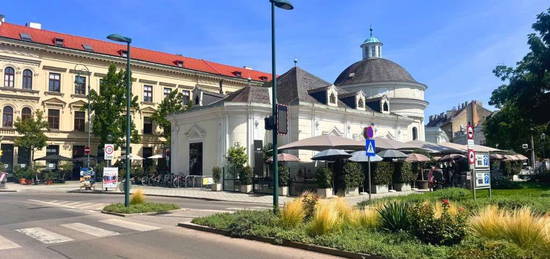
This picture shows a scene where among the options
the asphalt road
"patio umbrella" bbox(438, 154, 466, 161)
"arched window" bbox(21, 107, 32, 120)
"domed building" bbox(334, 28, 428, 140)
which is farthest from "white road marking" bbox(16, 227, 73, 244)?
"domed building" bbox(334, 28, 428, 140)

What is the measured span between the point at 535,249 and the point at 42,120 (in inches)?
1908

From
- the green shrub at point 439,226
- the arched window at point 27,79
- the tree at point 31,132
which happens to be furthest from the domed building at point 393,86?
the green shrub at point 439,226

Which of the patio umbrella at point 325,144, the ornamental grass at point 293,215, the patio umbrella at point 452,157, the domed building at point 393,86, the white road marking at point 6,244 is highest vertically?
the domed building at point 393,86

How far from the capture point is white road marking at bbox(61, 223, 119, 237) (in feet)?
37.9

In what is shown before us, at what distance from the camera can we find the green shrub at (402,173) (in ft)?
92.8

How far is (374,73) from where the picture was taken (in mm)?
51125

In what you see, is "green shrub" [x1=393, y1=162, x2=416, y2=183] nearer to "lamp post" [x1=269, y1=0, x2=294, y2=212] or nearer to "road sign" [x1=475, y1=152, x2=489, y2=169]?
"road sign" [x1=475, y1=152, x2=489, y2=169]

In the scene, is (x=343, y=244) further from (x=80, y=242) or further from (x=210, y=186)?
(x=210, y=186)

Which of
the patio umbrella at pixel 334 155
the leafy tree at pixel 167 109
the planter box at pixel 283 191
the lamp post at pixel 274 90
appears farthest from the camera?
the leafy tree at pixel 167 109

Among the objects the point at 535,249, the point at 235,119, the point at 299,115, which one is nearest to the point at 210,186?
the point at 235,119

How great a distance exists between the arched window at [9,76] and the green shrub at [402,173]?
39.9m

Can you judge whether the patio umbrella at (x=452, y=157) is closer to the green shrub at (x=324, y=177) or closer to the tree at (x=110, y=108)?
the green shrub at (x=324, y=177)

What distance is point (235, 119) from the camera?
106 feet

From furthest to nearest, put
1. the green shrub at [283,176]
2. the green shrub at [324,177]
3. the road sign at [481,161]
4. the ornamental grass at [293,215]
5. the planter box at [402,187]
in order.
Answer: the planter box at [402,187] < the green shrub at [283,176] < the green shrub at [324,177] < the road sign at [481,161] < the ornamental grass at [293,215]
